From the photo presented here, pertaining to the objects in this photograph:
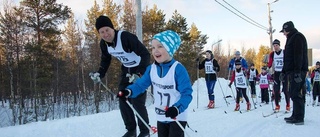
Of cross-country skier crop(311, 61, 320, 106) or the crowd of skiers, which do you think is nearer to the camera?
the crowd of skiers

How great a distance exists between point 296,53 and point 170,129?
3.68 m

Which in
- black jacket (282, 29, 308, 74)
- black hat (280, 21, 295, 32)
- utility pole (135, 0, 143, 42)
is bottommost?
black jacket (282, 29, 308, 74)

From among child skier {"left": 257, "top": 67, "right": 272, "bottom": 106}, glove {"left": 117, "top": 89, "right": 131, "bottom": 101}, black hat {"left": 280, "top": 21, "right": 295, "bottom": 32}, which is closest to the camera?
glove {"left": 117, "top": 89, "right": 131, "bottom": 101}

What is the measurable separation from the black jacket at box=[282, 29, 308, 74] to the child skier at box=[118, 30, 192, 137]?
3.40 m

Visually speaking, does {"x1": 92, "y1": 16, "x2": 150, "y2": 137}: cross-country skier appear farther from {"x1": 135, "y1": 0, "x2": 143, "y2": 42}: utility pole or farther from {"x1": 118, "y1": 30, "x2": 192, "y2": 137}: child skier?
{"x1": 135, "y1": 0, "x2": 143, "y2": 42}: utility pole

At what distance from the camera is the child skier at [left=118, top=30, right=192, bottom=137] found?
8.85ft

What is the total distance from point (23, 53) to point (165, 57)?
2343 centimetres

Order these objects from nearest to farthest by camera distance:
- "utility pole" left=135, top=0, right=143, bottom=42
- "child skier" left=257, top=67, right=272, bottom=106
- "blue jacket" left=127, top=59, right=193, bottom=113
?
"blue jacket" left=127, top=59, right=193, bottom=113 < "utility pole" left=135, top=0, right=143, bottom=42 < "child skier" left=257, top=67, right=272, bottom=106

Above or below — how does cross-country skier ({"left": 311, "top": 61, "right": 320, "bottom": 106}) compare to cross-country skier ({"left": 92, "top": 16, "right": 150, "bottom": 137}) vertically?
below

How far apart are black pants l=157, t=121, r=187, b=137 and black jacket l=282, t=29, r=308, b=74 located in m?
3.48

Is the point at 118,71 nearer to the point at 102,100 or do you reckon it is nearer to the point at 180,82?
the point at 102,100

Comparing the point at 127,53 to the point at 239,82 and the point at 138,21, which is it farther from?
the point at 239,82

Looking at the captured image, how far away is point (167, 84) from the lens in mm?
2752

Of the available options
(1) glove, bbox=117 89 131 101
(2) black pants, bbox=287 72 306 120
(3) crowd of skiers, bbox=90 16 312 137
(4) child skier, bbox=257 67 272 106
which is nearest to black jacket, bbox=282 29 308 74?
(3) crowd of skiers, bbox=90 16 312 137
